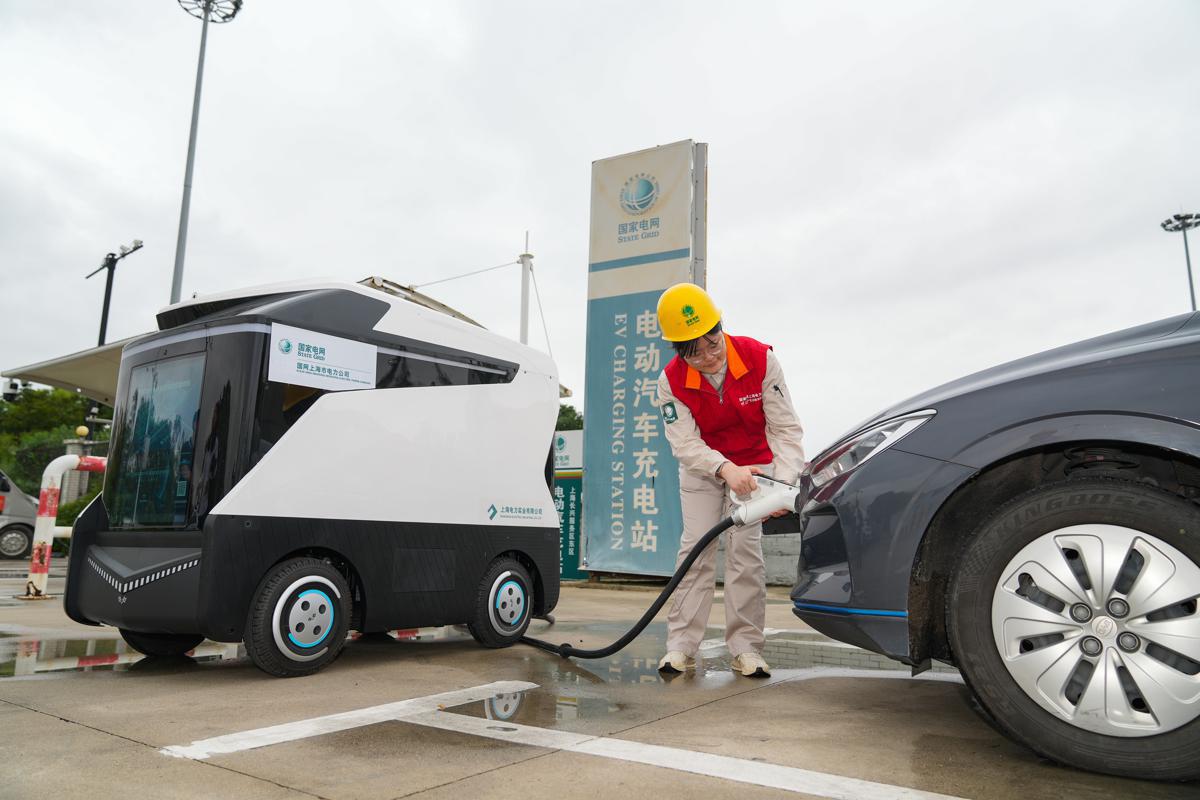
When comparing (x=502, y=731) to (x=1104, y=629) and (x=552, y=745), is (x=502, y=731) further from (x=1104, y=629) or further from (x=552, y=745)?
(x=1104, y=629)

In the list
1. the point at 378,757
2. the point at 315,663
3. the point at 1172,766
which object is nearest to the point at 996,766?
the point at 1172,766

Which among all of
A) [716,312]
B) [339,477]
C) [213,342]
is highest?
[716,312]

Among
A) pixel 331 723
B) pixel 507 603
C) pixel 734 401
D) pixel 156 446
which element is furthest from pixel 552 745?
pixel 156 446

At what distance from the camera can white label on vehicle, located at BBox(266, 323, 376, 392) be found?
11.9 feet

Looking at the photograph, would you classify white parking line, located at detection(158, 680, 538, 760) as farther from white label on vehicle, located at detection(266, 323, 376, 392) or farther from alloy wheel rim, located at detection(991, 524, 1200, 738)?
alloy wheel rim, located at detection(991, 524, 1200, 738)

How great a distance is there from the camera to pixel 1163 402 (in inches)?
85.7

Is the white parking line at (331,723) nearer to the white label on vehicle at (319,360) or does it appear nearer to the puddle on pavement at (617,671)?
the puddle on pavement at (617,671)

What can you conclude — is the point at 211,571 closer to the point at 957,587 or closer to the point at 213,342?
the point at 213,342

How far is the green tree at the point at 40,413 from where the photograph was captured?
144 ft

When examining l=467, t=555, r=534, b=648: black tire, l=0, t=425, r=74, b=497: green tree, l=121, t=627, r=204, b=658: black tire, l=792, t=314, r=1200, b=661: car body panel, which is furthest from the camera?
l=0, t=425, r=74, b=497: green tree

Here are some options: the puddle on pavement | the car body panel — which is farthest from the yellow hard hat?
the puddle on pavement

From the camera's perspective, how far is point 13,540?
14.5 meters

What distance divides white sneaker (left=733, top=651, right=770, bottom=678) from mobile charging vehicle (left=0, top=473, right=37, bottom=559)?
49.2 ft

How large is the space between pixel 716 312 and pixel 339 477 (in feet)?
6.39
